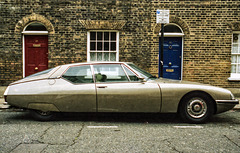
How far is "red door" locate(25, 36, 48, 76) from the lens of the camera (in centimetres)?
949

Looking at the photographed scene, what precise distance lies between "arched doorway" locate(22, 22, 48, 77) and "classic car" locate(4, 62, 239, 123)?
16.2 ft

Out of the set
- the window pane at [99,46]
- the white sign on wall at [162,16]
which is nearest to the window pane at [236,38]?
the white sign on wall at [162,16]

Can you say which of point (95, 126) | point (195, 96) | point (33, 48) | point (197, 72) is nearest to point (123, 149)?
point (95, 126)

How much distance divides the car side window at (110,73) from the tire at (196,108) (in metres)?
1.41

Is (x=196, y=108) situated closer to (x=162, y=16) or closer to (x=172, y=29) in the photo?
(x=162, y=16)

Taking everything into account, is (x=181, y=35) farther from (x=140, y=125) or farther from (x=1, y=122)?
(x=1, y=122)

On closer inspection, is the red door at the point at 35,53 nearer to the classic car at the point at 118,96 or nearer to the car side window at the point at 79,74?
the classic car at the point at 118,96

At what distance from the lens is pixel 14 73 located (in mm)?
9367

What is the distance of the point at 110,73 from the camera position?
15.9 ft

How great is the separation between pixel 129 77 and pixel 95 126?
1.31m

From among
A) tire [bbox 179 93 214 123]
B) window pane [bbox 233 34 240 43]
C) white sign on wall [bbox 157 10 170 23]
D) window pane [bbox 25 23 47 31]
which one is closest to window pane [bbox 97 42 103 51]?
window pane [bbox 25 23 47 31]

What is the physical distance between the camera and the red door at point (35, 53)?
9492mm

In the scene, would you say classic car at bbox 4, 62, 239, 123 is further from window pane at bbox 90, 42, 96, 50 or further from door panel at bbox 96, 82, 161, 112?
window pane at bbox 90, 42, 96, 50

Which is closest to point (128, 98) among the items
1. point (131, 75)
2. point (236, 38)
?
point (131, 75)
